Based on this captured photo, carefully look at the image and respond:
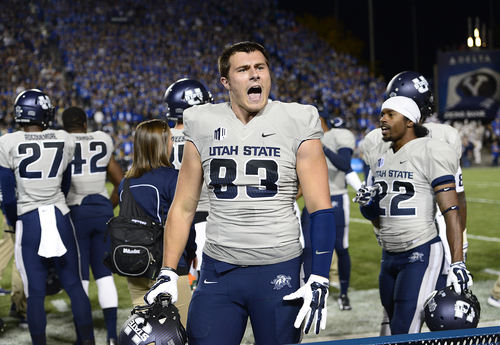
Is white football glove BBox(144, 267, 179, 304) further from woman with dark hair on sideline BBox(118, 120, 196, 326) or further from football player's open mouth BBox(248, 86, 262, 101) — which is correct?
woman with dark hair on sideline BBox(118, 120, 196, 326)

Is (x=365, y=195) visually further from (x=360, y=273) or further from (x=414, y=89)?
(x=360, y=273)

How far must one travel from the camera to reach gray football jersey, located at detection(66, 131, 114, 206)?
443cm

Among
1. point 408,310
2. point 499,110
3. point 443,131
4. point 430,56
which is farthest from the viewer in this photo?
point 430,56

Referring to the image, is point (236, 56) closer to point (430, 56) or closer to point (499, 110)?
point (499, 110)

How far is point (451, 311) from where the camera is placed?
2639 millimetres

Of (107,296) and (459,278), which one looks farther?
(107,296)

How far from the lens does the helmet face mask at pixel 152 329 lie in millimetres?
2057

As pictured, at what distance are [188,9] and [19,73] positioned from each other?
1123 centimetres

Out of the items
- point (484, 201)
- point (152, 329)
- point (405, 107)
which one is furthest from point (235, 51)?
point (484, 201)

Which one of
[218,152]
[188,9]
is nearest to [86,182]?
[218,152]

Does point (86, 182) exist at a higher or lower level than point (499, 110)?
lower

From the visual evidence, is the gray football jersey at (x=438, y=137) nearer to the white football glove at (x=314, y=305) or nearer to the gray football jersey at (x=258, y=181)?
the gray football jersey at (x=258, y=181)

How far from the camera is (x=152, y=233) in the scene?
10.8ft

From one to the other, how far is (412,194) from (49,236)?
2.48 meters
